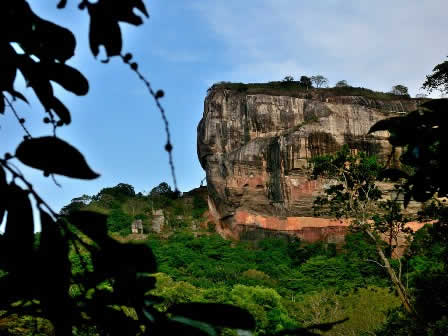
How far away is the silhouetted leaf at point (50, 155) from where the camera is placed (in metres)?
0.67

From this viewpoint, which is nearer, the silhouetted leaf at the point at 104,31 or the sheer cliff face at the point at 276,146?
the silhouetted leaf at the point at 104,31

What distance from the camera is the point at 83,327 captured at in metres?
0.83

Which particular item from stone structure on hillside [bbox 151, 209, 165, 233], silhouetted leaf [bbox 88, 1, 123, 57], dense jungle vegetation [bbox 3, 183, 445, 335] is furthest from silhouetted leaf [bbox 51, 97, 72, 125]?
stone structure on hillside [bbox 151, 209, 165, 233]

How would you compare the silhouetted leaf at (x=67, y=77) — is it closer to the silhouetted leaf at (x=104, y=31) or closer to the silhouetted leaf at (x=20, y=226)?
the silhouetted leaf at (x=104, y=31)

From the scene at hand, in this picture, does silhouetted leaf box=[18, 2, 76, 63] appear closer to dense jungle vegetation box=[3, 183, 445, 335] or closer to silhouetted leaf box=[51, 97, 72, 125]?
silhouetted leaf box=[51, 97, 72, 125]

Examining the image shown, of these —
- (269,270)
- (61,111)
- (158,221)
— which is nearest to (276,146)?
(269,270)

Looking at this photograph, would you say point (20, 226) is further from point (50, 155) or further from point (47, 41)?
point (47, 41)

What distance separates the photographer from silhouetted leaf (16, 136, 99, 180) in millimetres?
669

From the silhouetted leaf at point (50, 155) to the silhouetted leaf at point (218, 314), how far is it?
0.20 meters

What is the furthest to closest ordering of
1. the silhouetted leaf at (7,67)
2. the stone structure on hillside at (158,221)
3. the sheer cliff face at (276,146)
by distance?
1. the stone structure on hillside at (158,221)
2. the sheer cliff face at (276,146)
3. the silhouetted leaf at (7,67)

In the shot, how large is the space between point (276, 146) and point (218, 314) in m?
31.8

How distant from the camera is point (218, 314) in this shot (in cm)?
67

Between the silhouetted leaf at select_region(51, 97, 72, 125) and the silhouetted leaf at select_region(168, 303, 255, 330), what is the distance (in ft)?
1.09

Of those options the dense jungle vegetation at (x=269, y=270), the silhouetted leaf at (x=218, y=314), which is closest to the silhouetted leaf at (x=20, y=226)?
→ the silhouetted leaf at (x=218, y=314)
